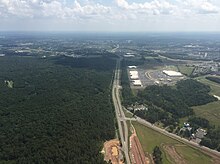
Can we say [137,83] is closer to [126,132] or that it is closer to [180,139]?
[126,132]

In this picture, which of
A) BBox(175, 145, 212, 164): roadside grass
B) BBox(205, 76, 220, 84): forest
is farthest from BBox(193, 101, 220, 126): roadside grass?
BBox(205, 76, 220, 84): forest

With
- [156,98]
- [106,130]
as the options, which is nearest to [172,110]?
[156,98]

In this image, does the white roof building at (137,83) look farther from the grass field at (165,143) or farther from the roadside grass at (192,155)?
the roadside grass at (192,155)

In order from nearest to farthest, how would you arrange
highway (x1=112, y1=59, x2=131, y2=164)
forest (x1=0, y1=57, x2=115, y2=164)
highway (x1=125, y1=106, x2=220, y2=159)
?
1. forest (x1=0, y1=57, x2=115, y2=164)
2. highway (x1=125, y1=106, x2=220, y2=159)
3. highway (x1=112, y1=59, x2=131, y2=164)

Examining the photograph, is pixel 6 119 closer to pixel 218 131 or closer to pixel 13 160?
pixel 13 160

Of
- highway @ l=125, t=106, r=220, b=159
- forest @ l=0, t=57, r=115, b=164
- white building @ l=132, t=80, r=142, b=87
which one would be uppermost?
forest @ l=0, t=57, r=115, b=164

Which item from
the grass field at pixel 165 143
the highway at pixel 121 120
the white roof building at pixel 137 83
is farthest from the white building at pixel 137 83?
the grass field at pixel 165 143

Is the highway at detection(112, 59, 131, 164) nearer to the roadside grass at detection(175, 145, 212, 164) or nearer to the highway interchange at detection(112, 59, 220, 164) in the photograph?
the highway interchange at detection(112, 59, 220, 164)
